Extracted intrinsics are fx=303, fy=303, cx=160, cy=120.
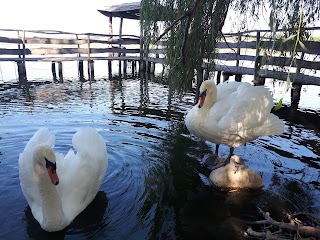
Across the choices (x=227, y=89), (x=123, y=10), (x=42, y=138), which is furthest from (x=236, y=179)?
(x=123, y=10)

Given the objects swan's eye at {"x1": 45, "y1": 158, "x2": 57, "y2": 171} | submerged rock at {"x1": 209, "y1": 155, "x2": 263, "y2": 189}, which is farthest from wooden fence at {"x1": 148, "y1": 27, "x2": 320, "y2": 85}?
swan's eye at {"x1": 45, "y1": 158, "x2": 57, "y2": 171}

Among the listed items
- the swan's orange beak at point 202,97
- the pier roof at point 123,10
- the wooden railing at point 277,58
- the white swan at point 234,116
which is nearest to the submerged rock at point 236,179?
the white swan at point 234,116

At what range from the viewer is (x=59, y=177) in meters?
3.74

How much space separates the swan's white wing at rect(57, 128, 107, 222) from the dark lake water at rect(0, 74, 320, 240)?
0.78ft

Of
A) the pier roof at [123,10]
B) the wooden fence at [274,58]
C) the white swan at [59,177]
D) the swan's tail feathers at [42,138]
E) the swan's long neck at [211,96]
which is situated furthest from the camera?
the pier roof at [123,10]

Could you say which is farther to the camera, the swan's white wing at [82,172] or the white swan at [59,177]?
the swan's white wing at [82,172]

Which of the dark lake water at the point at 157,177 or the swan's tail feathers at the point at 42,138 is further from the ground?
the swan's tail feathers at the point at 42,138

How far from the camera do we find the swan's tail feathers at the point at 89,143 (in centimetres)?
400

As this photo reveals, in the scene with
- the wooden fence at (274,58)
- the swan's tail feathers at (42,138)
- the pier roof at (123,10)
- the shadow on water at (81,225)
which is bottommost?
the shadow on water at (81,225)

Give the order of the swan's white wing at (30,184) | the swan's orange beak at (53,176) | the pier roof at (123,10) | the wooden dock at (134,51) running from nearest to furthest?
the swan's orange beak at (53,176) → the swan's white wing at (30,184) → the wooden dock at (134,51) → the pier roof at (123,10)

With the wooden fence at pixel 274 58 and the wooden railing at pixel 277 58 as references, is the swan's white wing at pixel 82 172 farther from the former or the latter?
the wooden railing at pixel 277 58

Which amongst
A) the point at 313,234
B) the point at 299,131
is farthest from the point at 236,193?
the point at 299,131

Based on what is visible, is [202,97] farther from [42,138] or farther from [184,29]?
[42,138]

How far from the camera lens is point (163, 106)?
9734 millimetres
